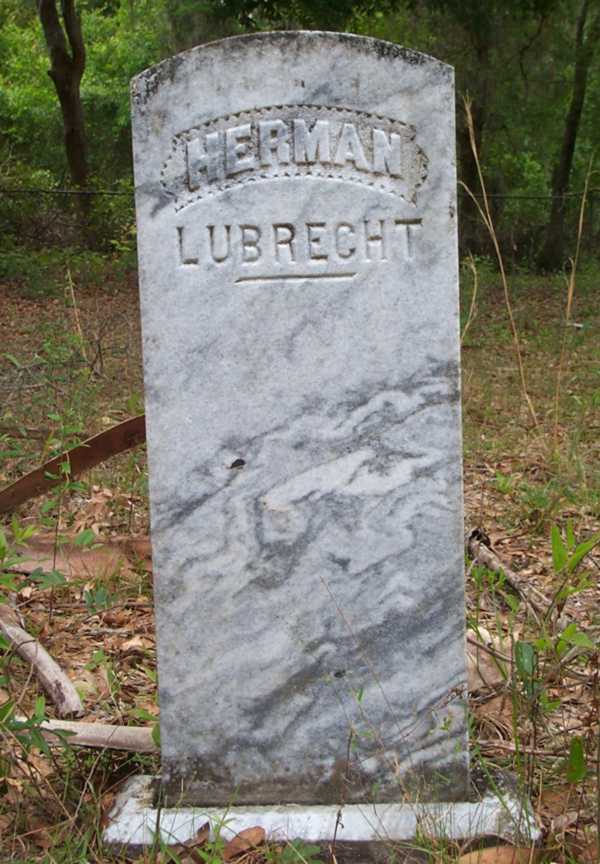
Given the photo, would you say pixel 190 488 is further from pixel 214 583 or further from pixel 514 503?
pixel 514 503

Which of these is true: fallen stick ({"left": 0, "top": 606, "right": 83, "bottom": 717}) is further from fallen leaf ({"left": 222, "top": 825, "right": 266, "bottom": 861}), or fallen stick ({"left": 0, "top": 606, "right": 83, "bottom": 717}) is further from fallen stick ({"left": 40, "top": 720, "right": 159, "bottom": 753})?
fallen leaf ({"left": 222, "top": 825, "right": 266, "bottom": 861})

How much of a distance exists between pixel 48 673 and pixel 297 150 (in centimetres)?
172

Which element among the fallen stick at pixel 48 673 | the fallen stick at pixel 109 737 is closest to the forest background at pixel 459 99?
the fallen stick at pixel 48 673

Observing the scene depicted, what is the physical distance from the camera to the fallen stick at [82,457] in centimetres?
346

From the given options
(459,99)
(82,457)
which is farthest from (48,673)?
(459,99)

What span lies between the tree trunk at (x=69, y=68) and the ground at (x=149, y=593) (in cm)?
724

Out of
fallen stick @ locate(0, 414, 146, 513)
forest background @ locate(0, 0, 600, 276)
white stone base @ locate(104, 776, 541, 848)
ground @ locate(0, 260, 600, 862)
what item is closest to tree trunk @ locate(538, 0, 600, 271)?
forest background @ locate(0, 0, 600, 276)

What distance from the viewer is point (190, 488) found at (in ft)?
7.84

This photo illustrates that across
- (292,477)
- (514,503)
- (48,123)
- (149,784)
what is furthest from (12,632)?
(48,123)

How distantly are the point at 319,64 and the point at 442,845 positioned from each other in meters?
1.72

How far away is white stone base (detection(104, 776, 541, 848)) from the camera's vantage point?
2303mm

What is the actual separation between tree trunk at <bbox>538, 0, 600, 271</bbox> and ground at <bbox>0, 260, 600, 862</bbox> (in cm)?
763

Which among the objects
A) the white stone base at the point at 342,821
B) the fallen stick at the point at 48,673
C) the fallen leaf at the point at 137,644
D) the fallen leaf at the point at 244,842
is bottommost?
the fallen leaf at the point at 137,644

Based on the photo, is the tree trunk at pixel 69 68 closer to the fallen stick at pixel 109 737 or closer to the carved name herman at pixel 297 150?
the carved name herman at pixel 297 150
